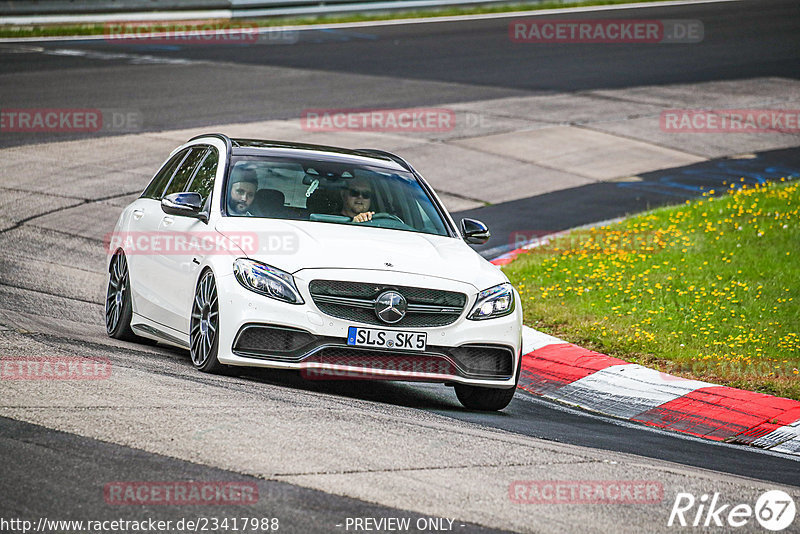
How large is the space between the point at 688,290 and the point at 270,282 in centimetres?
533

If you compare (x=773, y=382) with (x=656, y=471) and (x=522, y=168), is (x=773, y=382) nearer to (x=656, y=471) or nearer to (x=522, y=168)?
(x=656, y=471)

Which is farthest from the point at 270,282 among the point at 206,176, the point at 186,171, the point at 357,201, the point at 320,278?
the point at 186,171

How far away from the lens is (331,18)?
34156mm

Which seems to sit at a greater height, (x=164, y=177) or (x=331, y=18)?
(x=331, y=18)

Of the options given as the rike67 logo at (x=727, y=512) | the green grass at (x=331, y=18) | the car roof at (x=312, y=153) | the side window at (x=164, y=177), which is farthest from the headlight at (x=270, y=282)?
the green grass at (x=331, y=18)

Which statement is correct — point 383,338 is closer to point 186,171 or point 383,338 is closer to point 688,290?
point 186,171

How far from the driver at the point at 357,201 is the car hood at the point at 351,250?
31 cm

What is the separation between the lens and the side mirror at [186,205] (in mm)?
8562

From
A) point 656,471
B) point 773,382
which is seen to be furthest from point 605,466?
point 773,382

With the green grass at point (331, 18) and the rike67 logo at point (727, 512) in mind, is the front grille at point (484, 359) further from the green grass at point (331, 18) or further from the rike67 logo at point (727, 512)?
the green grass at point (331, 18)

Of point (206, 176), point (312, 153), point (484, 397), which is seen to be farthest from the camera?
point (312, 153)

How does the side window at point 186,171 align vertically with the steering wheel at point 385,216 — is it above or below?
above

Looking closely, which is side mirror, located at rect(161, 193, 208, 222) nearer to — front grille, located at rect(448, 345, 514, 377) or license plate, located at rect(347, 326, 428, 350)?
license plate, located at rect(347, 326, 428, 350)

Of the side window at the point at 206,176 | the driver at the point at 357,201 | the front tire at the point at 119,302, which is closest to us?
the driver at the point at 357,201
